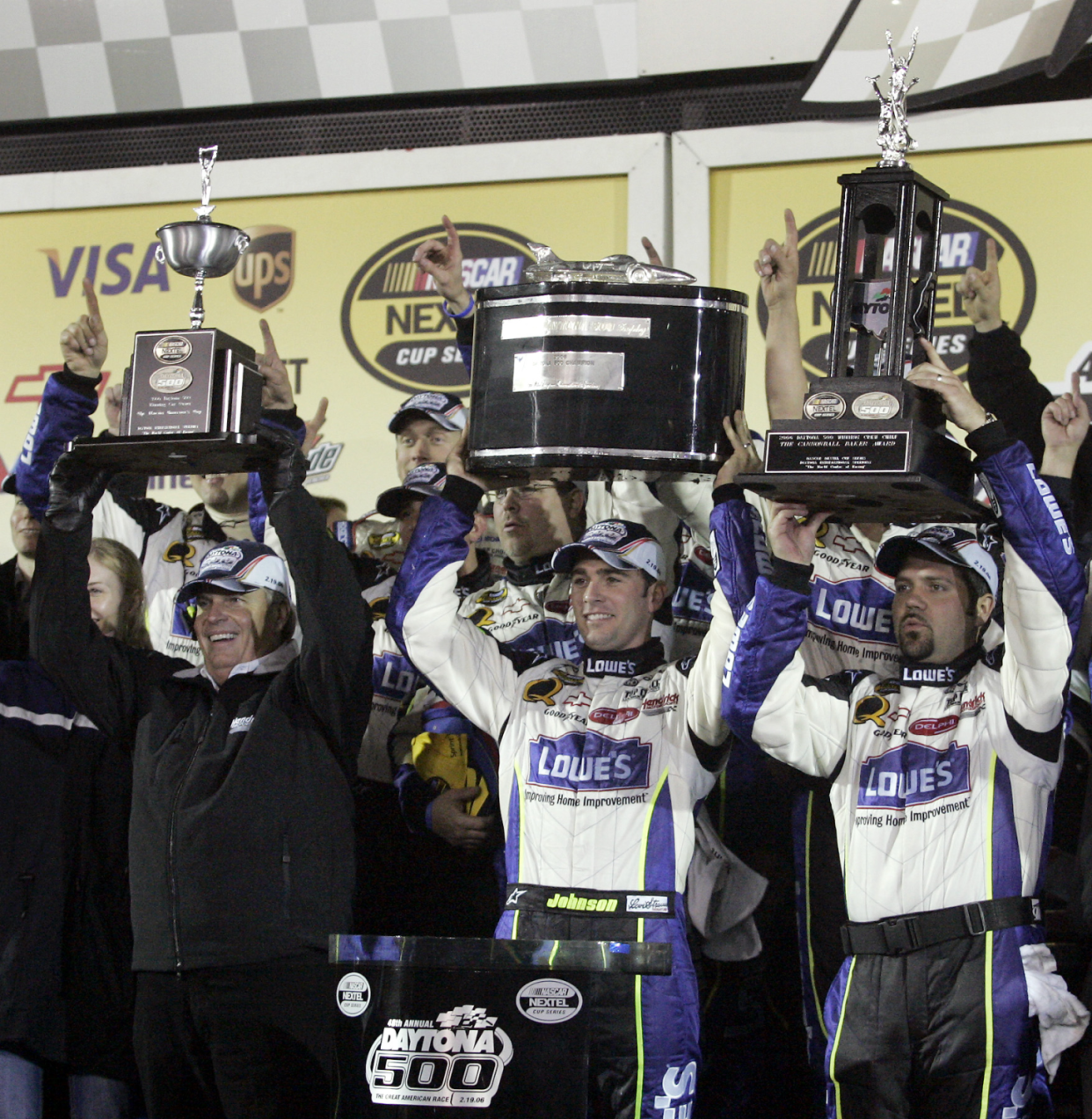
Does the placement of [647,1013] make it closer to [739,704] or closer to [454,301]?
[739,704]

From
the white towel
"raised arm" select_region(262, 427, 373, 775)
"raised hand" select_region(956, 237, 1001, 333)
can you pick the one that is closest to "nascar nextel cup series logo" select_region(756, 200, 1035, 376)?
"raised hand" select_region(956, 237, 1001, 333)

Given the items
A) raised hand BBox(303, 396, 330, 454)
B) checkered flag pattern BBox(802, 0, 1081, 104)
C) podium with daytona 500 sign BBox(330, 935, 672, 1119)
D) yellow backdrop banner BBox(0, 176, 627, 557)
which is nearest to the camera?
podium with daytona 500 sign BBox(330, 935, 672, 1119)

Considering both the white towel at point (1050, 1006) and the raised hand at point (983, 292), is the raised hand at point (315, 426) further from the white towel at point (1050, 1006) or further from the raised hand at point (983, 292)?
the white towel at point (1050, 1006)

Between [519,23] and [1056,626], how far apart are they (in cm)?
311

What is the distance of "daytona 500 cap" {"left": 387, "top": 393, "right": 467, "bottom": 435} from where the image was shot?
13.9ft

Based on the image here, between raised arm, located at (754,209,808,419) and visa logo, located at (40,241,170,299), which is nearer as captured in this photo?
raised arm, located at (754,209,808,419)

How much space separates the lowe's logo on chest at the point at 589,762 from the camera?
10.8 feet

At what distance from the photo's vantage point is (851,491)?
2.74 metres

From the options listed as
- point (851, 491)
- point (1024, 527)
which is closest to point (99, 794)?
Result: point (851, 491)

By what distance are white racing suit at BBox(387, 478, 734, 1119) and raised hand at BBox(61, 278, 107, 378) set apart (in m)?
0.87

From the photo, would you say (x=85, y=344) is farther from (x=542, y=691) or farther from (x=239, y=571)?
(x=542, y=691)

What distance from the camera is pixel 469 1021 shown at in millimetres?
2324

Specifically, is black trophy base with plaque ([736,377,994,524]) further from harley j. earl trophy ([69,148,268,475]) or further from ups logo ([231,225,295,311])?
ups logo ([231,225,295,311])

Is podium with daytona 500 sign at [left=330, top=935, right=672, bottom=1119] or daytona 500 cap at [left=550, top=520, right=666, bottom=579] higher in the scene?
daytona 500 cap at [left=550, top=520, right=666, bottom=579]
